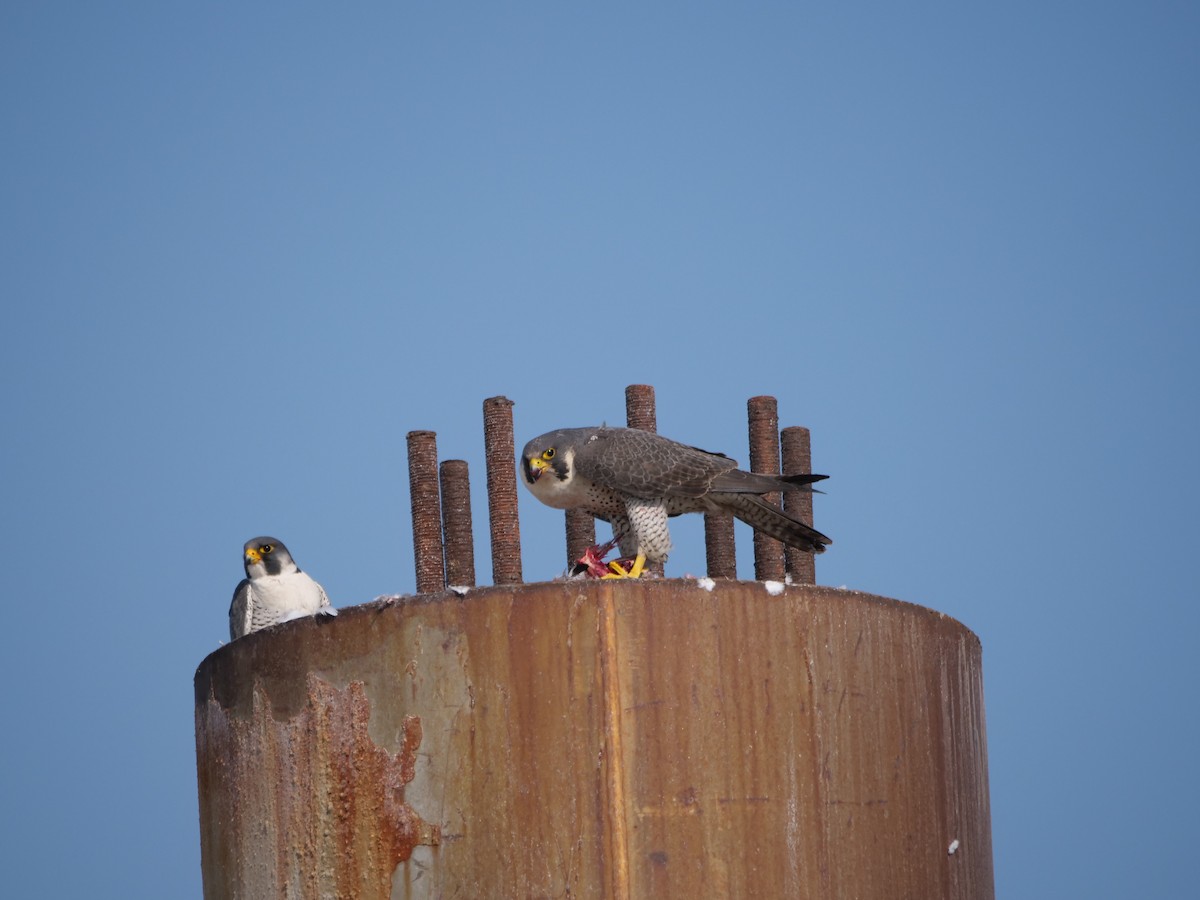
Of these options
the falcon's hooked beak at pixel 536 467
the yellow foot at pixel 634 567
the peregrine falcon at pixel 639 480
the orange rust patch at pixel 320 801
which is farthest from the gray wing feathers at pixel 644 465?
the orange rust patch at pixel 320 801

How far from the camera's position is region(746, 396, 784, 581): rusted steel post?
10859mm

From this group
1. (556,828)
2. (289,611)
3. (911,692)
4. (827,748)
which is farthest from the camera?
(289,611)

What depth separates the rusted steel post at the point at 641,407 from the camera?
10656 mm

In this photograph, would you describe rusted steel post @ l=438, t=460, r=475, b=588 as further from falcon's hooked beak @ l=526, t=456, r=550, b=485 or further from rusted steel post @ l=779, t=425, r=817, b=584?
rusted steel post @ l=779, t=425, r=817, b=584

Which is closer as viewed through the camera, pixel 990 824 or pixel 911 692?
pixel 911 692

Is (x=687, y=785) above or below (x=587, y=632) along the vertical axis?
below

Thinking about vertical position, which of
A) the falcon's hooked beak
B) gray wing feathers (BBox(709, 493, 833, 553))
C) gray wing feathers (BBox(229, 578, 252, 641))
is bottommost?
gray wing feathers (BBox(229, 578, 252, 641))

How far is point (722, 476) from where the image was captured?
9.19m

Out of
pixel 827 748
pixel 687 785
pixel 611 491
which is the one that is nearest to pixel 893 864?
pixel 827 748

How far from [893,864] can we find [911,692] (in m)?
0.82

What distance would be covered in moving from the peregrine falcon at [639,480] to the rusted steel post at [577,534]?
1.73m

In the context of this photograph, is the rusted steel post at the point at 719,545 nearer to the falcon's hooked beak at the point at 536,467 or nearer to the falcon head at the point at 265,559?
the falcon's hooked beak at the point at 536,467

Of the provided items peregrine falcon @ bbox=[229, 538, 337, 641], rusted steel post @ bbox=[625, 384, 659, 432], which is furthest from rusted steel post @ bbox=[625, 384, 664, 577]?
peregrine falcon @ bbox=[229, 538, 337, 641]

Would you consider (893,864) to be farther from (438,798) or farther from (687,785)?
(438,798)
